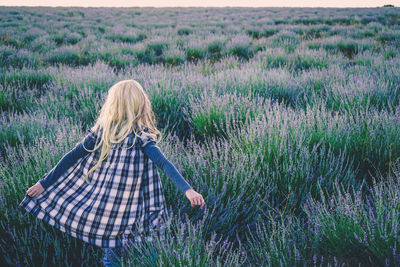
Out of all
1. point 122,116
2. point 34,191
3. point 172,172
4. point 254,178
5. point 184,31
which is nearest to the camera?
point 172,172

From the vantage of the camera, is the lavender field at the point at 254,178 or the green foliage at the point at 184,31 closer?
the lavender field at the point at 254,178

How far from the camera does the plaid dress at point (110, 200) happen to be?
5.02 feet

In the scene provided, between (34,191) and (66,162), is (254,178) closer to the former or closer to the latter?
(66,162)

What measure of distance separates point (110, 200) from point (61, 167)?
41 centimetres

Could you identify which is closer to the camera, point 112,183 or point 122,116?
point 112,183

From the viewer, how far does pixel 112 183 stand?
1595 millimetres

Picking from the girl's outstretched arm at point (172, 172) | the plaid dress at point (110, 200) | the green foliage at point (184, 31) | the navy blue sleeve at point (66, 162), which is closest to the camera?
the girl's outstretched arm at point (172, 172)

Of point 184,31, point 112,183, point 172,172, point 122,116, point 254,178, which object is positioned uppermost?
point 184,31

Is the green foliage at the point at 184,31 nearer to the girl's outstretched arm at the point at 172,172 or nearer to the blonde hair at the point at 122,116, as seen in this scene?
the blonde hair at the point at 122,116

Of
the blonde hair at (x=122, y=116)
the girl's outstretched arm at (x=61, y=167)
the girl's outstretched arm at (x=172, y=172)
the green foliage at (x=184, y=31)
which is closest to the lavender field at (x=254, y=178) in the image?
the girl's outstretched arm at (x=172, y=172)

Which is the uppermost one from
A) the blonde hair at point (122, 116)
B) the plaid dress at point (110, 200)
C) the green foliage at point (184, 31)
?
the green foliage at point (184, 31)

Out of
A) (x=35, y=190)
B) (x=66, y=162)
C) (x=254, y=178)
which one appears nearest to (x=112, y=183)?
(x=66, y=162)

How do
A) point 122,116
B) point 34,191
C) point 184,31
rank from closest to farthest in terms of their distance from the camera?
point 34,191, point 122,116, point 184,31

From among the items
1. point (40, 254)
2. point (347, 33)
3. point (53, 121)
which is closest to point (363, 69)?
point (53, 121)
